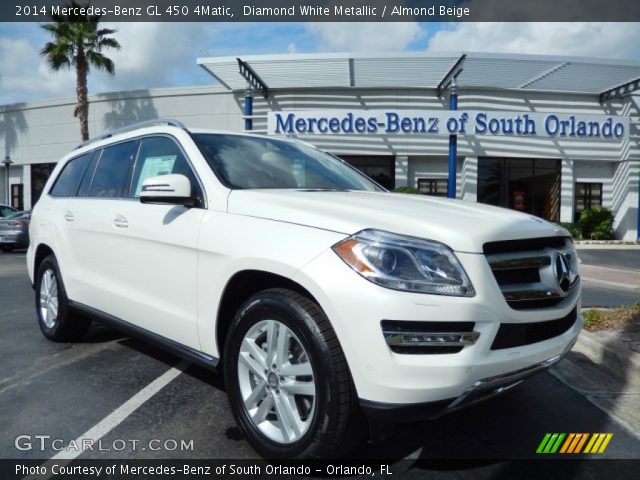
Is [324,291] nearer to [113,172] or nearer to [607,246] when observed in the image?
[113,172]

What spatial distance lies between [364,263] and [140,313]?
184 cm

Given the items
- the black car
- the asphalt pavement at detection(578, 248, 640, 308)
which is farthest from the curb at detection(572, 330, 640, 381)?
the black car

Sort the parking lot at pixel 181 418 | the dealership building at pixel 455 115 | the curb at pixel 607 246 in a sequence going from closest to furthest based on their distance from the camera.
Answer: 1. the parking lot at pixel 181 418
2. the curb at pixel 607 246
3. the dealership building at pixel 455 115

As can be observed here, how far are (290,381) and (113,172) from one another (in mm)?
2465

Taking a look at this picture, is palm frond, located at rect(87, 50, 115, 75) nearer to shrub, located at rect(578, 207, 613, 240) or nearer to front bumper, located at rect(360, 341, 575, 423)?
shrub, located at rect(578, 207, 613, 240)

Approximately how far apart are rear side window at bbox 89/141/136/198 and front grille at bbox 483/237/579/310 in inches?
105

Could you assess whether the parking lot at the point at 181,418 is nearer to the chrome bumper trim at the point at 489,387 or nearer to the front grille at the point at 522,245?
the chrome bumper trim at the point at 489,387

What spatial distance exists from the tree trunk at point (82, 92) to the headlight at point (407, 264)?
22986 mm

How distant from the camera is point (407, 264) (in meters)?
2.06

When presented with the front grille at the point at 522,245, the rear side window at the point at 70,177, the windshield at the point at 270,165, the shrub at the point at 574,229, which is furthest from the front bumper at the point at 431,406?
the shrub at the point at 574,229

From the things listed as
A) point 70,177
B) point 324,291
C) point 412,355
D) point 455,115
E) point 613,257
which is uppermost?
point 455,115

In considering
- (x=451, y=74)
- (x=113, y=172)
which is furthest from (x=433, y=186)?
(x=113, y=172)

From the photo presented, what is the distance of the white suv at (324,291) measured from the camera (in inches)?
78.4

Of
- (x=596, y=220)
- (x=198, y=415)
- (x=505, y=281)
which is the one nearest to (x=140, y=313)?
(x=198, y=415)
